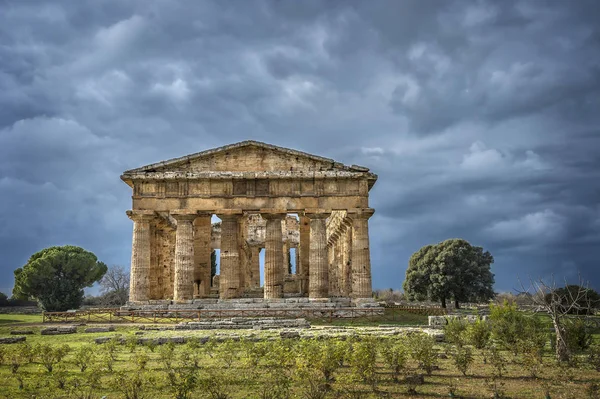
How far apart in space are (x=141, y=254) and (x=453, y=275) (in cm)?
2804

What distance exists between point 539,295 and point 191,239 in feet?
76.5

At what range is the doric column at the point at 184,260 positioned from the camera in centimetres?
3262

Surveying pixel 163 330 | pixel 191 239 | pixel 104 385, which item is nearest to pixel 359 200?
pixel 191 239

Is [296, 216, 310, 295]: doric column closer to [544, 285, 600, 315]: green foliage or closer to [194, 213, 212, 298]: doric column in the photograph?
[194, 213, 212, 298]: doric column

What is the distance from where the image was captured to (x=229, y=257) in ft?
109

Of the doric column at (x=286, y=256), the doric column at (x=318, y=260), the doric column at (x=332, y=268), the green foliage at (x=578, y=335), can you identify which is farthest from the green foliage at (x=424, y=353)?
the doric column at (x=286, y=256)

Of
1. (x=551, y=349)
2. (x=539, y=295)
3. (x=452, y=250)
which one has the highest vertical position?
(x=452, y=250)

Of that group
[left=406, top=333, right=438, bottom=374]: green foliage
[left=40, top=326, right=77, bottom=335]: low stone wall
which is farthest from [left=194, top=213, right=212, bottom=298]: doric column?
[left=406, top=333, right=438, bottom=374]: green foliage

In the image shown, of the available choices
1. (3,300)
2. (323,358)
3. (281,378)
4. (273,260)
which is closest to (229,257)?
(273,260)

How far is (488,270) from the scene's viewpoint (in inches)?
1923

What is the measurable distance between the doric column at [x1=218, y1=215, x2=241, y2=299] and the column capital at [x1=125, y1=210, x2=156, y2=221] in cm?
441

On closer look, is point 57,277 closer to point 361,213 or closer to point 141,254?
point 141,254

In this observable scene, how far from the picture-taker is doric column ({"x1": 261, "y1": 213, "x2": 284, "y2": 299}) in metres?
33.1

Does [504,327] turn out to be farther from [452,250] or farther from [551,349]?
[452,250]
